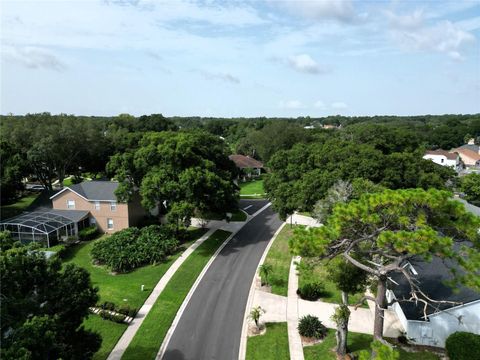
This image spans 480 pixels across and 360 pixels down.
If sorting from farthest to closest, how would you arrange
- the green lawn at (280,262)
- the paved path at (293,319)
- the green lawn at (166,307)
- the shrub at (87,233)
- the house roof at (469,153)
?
the house roof at (469,153), the shrub at (87,233), the green lawn at (280,262), the green lawn at (166,307), the paved path at (293,319)

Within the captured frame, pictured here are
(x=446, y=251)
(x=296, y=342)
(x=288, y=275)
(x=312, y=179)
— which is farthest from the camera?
(x=312, y=179)

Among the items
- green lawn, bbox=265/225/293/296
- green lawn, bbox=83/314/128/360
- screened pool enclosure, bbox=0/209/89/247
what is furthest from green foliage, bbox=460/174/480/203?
screened pool enclosure, bbox=0/209/89/247

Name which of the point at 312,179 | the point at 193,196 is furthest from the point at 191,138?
the point at 312,179

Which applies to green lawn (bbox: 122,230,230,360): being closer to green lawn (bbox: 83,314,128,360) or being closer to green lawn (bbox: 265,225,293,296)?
green lawn (bbox: 83,314,128,360)

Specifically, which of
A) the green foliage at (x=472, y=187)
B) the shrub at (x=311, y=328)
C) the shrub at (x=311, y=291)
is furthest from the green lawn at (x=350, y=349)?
the green foliage at (x=472, y=187)

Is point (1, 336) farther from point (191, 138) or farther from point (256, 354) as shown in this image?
point (191, 138)

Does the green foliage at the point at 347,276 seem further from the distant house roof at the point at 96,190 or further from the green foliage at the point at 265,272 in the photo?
the distant house roof at the point at 96,190
